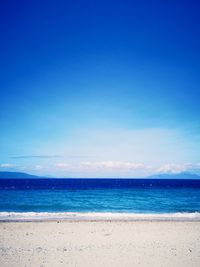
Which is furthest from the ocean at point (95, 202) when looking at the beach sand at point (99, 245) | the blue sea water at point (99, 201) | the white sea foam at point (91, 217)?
the beach sand at point (99, 245)

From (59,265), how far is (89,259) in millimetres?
1170

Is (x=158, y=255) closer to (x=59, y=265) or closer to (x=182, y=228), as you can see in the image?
(x=59, y=265)

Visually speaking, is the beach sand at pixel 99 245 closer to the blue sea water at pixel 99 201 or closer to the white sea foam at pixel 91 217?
the white sea foam at pixel 91 217

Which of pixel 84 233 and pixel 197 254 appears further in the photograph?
pixel 84 233

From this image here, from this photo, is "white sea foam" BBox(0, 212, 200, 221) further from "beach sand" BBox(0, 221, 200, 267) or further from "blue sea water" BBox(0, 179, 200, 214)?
"blue sea water" BBox(0, 179, 200, 214)

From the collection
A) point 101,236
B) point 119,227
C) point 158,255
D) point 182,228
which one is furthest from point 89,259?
point 182,228

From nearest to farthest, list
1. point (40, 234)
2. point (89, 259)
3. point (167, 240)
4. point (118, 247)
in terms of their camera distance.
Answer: point (89, 259), point (118, 247), point (167, 240), point (40, 234)

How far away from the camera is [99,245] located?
34.3 ft

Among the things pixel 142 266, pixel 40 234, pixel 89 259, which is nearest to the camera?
pixel 142 266

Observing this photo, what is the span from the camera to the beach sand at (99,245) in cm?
842

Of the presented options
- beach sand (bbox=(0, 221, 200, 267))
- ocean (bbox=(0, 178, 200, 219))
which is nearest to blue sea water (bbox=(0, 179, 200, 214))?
ocean (bbox=(0, 178, 200, 219))

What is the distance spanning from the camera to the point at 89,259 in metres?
8.62

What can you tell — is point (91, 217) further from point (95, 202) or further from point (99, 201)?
point (99, 201)

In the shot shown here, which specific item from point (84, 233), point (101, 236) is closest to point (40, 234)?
point (84, 233)
